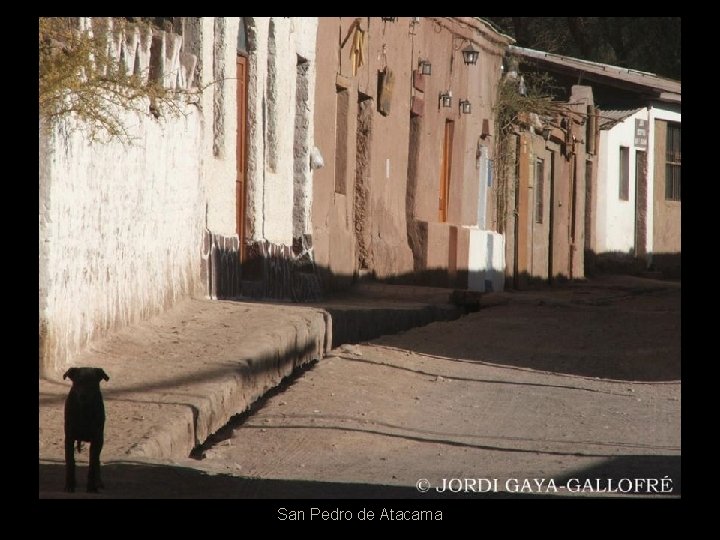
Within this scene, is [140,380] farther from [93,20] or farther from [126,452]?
[93,20]

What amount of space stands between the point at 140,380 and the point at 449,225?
549 inches

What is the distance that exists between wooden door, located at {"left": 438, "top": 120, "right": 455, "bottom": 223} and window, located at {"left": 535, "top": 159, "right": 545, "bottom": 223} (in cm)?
440

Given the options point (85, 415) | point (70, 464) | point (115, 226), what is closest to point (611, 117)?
point (115, 226)

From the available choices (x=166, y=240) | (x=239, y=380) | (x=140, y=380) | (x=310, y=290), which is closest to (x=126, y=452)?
(x=140, y=380)

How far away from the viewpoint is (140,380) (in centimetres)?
879

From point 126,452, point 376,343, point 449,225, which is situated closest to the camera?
point 126,452

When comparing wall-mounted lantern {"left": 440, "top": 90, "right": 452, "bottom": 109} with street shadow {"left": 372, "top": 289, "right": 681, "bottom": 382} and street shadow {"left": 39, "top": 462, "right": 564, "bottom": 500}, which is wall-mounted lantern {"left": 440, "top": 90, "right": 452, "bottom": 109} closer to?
street shadow {"left": 372, "top": 289, "right": 681, "bottom": 382}

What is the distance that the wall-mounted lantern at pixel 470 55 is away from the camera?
22.7 meters

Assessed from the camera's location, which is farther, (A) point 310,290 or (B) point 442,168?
(B) point 442,168

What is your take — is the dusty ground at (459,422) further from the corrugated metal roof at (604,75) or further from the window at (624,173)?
the window at (624,173)

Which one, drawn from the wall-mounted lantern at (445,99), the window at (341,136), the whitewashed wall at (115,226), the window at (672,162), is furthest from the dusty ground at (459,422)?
the window at (672,162)

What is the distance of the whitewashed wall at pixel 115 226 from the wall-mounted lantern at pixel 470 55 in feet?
35.1
